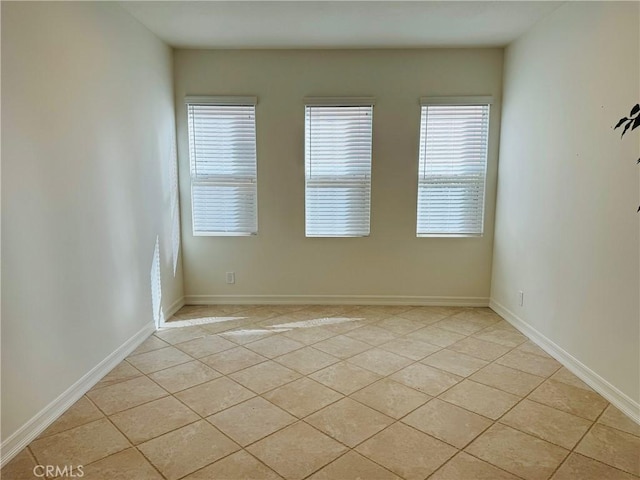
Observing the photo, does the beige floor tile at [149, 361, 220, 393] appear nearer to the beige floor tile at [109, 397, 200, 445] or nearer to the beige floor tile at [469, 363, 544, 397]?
the beige floor tile at [109, 397, 200, 445]

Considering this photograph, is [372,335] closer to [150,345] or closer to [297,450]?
[297,450]

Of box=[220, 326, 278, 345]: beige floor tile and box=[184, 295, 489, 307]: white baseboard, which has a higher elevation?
box=[184, 295, 489, 307]: white baseboard

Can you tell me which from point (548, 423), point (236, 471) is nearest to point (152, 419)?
point (236, 471)

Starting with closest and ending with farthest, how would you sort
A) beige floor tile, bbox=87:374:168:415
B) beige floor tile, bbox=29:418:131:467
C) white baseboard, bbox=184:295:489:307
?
1. beige floor tile, bbox=29:418:131:467
2. beige floor tile, bbox=87:374:168:415
3. white baseboard, bbox=184:295:489:307

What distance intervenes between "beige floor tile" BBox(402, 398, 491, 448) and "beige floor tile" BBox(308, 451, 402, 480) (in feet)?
1.30

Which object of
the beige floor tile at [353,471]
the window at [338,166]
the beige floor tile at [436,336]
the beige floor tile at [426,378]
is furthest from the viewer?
the window at [338,166]

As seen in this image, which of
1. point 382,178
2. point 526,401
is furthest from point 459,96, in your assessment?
point 526,401

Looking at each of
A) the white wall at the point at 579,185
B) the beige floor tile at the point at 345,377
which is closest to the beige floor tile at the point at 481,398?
the beige floor tile at the point at 345,377

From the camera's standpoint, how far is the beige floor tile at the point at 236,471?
67.1 inches

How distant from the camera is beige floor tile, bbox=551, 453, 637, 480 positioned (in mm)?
1715

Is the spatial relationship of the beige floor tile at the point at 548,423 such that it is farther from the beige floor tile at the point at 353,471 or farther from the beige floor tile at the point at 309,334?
the beige floor tile at the point at 309,334

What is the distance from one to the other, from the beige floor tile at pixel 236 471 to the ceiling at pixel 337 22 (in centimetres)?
298

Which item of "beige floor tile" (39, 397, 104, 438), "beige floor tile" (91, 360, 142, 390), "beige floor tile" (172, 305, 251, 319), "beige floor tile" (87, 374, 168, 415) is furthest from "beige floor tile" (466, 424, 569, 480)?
"beige floor tile" (172, 305, 251, 319)

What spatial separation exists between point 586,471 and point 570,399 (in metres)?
0.67
